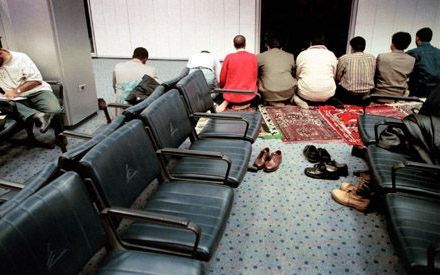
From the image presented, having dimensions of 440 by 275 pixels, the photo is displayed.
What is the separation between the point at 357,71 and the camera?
4.58 meters

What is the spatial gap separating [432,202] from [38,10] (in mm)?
3889

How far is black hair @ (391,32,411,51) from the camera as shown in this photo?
14.9 feet

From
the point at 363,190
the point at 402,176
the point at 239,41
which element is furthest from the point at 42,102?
the point at 402,176

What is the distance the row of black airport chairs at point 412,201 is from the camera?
5.15 ft

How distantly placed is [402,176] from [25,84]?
359 centimetres

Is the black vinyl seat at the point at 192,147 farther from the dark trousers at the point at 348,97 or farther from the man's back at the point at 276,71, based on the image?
the dark trousers at the point at 348,97

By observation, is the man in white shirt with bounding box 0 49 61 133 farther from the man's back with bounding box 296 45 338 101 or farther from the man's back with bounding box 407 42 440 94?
the man's back with bounding box 407 42 440 94

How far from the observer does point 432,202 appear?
6.36ft

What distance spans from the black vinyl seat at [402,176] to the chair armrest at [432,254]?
558mm

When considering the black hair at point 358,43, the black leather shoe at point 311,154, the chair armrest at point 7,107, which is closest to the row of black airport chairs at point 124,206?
the black leather shoe at point 311,154

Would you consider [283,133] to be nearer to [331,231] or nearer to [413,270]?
[331,231]

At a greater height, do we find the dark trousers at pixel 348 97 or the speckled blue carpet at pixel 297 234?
the dark trousers at pixel 348 97

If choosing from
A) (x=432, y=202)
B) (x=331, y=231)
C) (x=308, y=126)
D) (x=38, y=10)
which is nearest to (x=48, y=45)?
(x=38, y=10)

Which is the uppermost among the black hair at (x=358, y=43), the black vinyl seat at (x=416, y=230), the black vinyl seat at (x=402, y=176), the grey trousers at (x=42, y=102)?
the black hair at (x=358, y=43)
